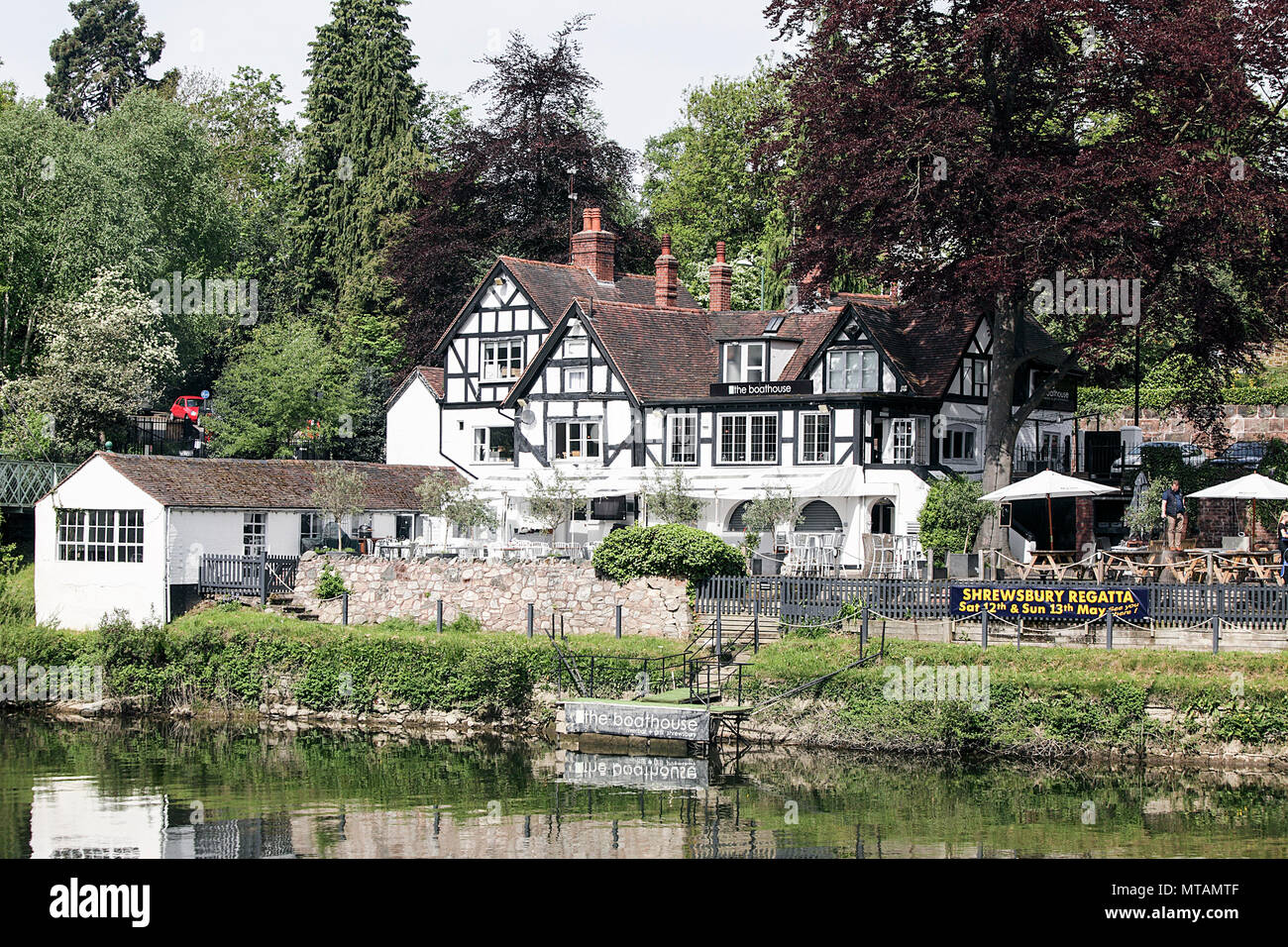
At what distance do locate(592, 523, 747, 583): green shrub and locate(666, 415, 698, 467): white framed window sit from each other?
33.6ft

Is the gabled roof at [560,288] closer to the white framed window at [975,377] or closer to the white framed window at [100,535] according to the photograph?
the white framed window at [975,377]

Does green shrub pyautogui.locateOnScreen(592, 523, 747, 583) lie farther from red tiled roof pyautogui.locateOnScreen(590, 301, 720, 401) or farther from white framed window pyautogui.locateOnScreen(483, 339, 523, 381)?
white framed window pyautogui.locateOnScreen(483, 339, 523, 381)

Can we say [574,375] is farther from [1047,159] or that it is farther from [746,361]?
[1047,159]

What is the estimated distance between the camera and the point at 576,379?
46125 millimetres

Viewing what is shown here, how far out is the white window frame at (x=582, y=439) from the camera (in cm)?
4575

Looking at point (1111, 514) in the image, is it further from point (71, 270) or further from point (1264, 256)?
point (71, 270)

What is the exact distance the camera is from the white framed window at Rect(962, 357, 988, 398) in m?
43.6

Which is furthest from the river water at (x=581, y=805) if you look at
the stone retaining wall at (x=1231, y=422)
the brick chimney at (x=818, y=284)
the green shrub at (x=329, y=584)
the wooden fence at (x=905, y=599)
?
the stone retaining wall at (x=1231, y=422)

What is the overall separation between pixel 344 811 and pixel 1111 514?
93.6ft

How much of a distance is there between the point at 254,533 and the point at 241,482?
1.35 meters

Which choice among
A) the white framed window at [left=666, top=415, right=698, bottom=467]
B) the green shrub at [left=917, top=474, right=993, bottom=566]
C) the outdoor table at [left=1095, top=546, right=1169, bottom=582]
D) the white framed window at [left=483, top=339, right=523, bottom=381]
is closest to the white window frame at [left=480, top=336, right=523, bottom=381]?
the white framed window at [left=483, top=339, right=523, bottom=381]

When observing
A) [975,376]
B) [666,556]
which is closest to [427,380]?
[975,376]
